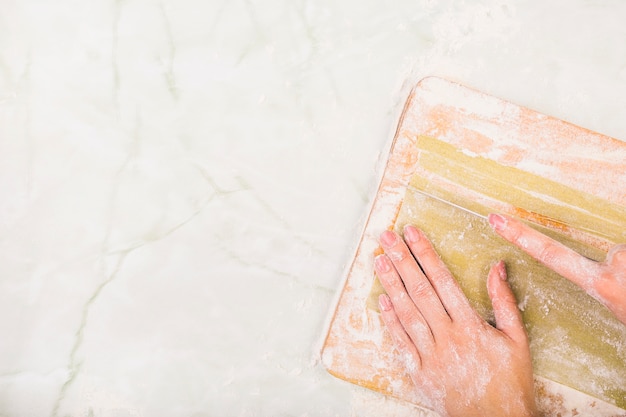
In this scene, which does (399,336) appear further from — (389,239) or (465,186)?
(465,186)

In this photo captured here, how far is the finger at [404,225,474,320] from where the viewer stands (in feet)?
3.25

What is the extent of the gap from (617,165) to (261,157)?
2.54ft

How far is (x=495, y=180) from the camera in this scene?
1005 mm

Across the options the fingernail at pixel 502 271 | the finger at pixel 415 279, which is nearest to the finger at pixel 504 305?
the fingernail at pixel 502 271

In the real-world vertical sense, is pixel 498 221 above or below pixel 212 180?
above

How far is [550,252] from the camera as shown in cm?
93

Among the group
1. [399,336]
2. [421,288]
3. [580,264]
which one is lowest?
[399,336]

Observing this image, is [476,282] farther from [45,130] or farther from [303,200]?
[45,130]

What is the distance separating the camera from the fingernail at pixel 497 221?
0.95 m

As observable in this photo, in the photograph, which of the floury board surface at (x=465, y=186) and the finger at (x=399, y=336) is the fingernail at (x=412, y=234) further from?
the finger at (x=399, y=336)

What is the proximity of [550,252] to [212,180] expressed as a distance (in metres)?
0.74

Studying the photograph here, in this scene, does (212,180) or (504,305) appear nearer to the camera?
(504,305)

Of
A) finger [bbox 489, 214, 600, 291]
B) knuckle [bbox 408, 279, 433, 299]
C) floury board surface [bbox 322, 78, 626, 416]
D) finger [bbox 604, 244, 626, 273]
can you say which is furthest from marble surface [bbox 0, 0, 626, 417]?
finger [bbox 604, 244, 626, 273]

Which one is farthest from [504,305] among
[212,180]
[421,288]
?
[212,180]
